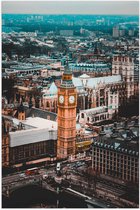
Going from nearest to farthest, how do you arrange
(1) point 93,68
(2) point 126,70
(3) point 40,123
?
(3) point 40,123
(2) point 126,70
(1) point 93,68

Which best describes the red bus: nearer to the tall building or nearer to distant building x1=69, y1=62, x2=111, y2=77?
the tall building

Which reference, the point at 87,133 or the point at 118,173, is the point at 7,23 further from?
the point at 118,173

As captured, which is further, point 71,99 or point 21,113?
point 21,113

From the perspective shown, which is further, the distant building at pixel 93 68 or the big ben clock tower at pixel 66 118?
the distant building at pixel 93 68

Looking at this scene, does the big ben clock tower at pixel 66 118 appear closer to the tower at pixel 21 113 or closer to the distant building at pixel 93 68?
the tower at pixel 21 113

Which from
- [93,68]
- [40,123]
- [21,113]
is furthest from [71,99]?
[93,68]

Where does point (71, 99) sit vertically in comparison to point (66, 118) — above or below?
above

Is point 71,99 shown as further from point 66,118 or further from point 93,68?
point 93,68

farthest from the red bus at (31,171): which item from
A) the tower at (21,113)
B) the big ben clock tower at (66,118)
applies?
the tower at (21,113)

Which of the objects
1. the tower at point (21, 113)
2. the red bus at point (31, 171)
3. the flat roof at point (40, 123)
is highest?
the tower at point (21, 113)
